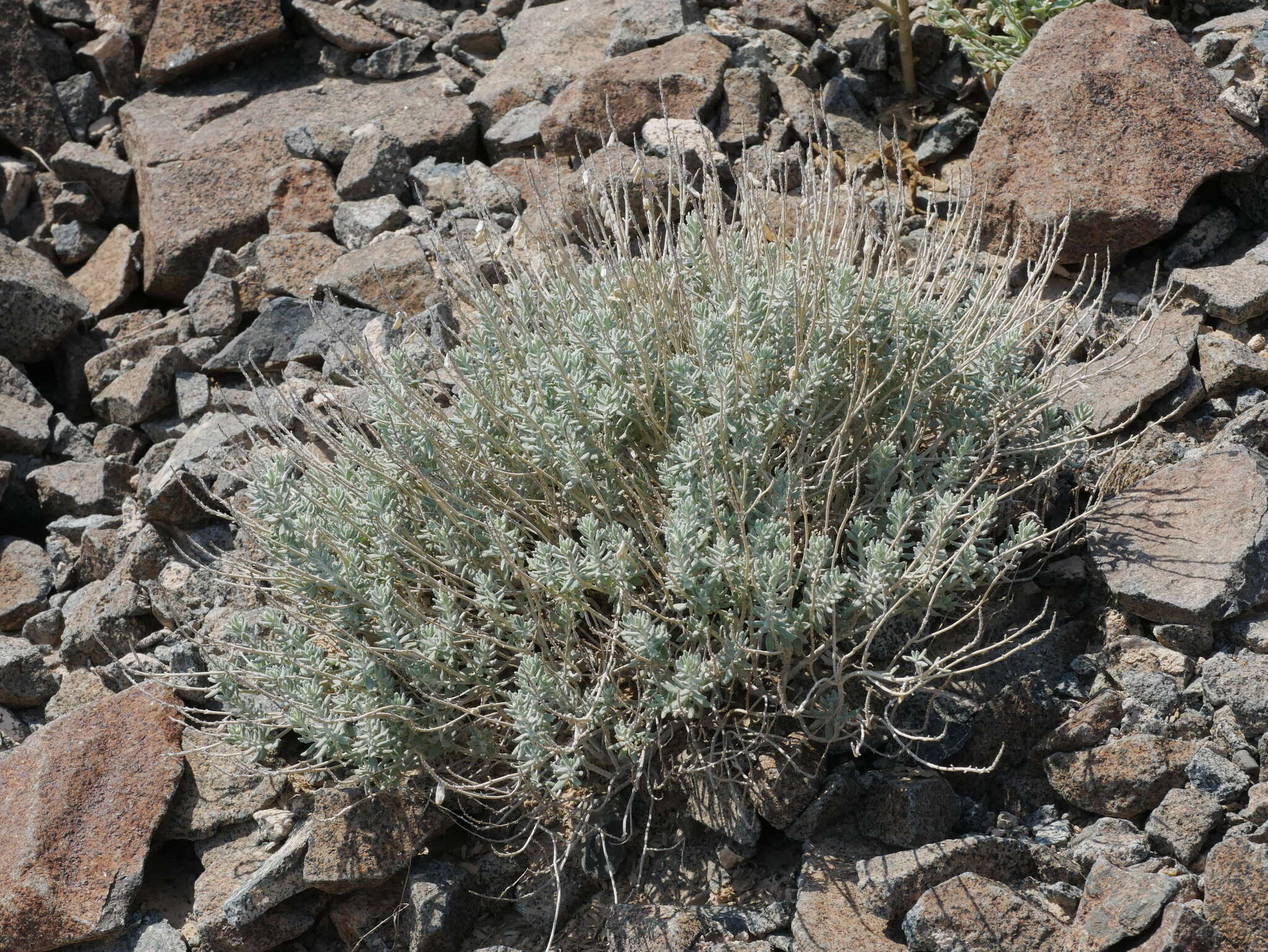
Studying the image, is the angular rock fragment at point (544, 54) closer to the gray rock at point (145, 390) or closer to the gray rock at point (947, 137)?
the gray rock at point (947, 137)

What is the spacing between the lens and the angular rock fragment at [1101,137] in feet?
13.4

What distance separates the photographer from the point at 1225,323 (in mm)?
3832

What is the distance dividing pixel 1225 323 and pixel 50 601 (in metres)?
4.04

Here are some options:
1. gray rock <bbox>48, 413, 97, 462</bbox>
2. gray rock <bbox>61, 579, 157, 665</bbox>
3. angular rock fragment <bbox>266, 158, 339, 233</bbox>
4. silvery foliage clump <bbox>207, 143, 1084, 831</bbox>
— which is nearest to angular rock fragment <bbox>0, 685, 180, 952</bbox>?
silvery foliage clump <bbox>207, 143, 1084, 831</bbox>

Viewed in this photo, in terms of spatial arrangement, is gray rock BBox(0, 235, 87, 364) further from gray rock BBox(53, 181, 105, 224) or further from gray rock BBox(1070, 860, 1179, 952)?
gray rock BBox(1070, 860, 1179, 952)

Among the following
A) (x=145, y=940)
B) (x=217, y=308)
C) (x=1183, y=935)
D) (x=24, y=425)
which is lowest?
(x=145, y=940)

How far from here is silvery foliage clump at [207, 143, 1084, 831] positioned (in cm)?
288

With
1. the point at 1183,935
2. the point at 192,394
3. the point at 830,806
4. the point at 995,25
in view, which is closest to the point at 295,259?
the point at 192,394

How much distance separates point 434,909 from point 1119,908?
1.58m

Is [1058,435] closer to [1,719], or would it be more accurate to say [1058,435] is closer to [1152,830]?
[1152,830]

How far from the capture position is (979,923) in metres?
2.54

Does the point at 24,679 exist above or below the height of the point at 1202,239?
below

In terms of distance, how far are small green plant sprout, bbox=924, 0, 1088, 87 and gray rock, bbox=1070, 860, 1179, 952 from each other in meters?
3.16

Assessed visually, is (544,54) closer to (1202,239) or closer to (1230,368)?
(1202,239)
